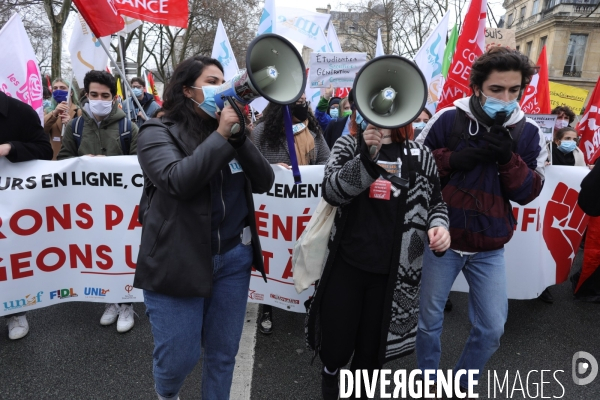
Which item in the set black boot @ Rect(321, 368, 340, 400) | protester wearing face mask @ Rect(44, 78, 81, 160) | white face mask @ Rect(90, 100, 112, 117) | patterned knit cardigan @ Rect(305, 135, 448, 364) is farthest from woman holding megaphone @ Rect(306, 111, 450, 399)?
protester wearing face mask @ Rect(44, 78, 81, 160)

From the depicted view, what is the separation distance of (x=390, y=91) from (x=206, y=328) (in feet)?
4.26

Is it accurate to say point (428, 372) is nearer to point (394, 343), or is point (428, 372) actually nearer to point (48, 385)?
point (394, 343)

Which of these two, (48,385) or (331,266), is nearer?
(331,266)

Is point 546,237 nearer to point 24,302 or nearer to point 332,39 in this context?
point 24,302

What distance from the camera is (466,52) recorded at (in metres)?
3.79

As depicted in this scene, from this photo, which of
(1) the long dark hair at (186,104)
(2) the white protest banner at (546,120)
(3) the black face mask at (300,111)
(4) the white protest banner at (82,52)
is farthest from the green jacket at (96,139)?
(2) the white protest banner at (546,120)

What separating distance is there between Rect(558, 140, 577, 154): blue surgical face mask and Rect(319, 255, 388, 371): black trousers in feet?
12.1

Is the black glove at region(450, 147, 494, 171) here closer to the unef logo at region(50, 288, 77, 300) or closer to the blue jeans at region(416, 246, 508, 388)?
the blue jeans at region(416, 246, 508, 388)

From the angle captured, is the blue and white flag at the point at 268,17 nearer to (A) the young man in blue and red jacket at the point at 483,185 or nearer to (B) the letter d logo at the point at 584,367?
(A) the young man in blue and red jacket at the point at 483,185

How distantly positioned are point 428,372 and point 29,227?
275cm

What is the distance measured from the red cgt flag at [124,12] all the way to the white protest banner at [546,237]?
3.67 m

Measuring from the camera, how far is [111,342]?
293 cm

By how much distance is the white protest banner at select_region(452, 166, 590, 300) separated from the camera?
11.2ft

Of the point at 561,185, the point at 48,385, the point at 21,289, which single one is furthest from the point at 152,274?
the point at 561,185
